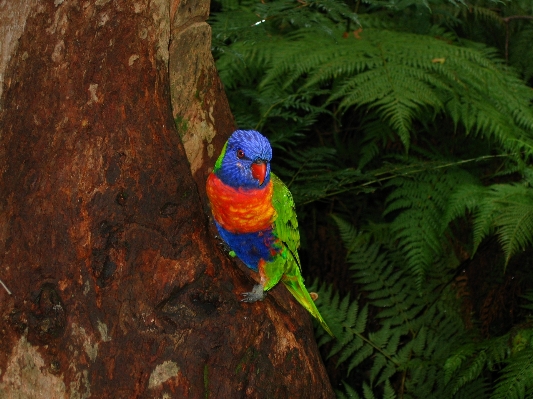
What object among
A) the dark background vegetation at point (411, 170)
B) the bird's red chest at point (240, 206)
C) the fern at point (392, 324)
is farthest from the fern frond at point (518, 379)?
the bird's red chest at point (240, 206)

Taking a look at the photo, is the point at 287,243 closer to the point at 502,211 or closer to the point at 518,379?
the point at 518,379

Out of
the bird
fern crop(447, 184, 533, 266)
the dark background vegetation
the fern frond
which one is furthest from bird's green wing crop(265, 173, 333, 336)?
fern crop(447, 184, 533, 266)

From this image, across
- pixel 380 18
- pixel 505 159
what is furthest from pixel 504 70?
pixel 380 18

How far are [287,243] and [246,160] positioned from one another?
1.39ft

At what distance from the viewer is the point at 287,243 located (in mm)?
2023

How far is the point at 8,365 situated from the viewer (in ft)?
4.98

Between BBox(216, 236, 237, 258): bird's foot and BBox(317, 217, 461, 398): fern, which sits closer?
BBox(216, 236, 237, 258): bird's foot

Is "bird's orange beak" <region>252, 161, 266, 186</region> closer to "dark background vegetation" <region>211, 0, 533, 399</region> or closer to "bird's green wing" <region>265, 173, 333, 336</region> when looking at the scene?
"bird's green wing" <region>265, 173, 333, 336</region>

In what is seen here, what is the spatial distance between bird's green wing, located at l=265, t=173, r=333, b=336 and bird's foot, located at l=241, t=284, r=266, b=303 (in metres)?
0.16

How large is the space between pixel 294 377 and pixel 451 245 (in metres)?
2.09

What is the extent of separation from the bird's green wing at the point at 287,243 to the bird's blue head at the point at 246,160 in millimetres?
171

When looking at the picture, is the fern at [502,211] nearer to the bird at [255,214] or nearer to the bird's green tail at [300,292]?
the bird's green tail at [300,292]

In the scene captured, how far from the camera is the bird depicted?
178cm

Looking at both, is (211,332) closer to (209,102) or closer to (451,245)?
(209,102)
